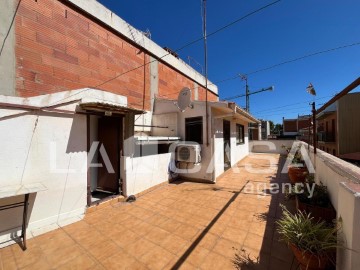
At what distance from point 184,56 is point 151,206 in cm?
1006

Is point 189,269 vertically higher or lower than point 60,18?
lower

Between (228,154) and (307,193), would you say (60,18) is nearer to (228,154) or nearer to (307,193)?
(307,193)

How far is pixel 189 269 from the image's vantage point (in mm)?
2713

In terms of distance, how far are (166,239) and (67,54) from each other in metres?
5.50

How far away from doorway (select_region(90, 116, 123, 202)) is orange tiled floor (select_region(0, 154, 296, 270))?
0.92m

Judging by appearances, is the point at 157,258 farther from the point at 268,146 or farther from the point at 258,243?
the point at 268,146

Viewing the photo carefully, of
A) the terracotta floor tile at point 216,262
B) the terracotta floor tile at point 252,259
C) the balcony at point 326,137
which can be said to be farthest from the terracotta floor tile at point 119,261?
the balcony at point 326,137

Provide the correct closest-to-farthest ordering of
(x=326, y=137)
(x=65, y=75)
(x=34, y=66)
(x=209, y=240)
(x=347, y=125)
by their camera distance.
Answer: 1. (x=209, y=240)
2. (x=34, y=66)
3. (x=65, y=75)
4. (x=347, y=125)
5. (x=326, y=137)

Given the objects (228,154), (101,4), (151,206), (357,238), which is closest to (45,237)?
(151,206)

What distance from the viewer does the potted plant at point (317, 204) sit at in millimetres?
3258

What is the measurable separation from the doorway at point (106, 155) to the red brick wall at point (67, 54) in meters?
Answer: 1.37

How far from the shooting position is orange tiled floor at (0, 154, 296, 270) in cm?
289

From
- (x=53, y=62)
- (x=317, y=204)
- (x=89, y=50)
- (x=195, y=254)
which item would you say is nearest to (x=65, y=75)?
(x=53, y=62)

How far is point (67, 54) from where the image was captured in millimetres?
5215
